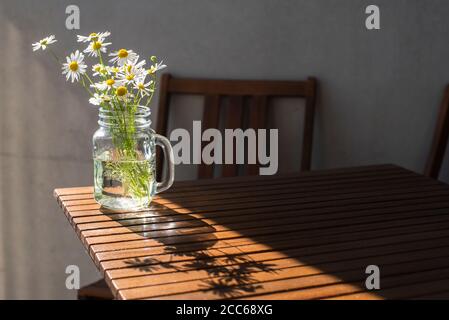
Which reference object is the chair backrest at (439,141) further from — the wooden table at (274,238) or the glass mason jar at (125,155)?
the glass mason jar at (125,155)

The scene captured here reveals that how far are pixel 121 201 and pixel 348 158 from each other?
4.69 ft

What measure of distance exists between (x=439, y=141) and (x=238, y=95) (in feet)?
2.77

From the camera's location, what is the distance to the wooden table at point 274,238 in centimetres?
134

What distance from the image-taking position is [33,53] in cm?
277

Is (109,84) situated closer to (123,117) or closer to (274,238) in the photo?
(123,117)

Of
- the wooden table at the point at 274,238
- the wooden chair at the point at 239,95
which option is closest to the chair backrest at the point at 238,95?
the wooden chair at the point at 239,95

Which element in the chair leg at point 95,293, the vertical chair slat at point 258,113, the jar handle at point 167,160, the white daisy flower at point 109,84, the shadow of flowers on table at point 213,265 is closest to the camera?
the shadow of flowers on table at point 213,265

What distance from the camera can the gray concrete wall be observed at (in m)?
2.78

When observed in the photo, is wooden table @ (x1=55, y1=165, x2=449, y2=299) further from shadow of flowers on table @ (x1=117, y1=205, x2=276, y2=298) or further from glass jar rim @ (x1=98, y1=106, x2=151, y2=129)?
glass jar rim @ (x1=98, y1=106, x2=151, y2=129)

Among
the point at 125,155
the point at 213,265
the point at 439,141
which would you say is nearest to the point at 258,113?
the point at 439,141

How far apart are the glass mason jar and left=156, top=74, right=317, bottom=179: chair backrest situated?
105cm

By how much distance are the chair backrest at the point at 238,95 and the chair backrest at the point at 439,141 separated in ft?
1.73

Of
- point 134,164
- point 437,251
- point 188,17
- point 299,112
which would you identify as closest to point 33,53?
point 188,17
